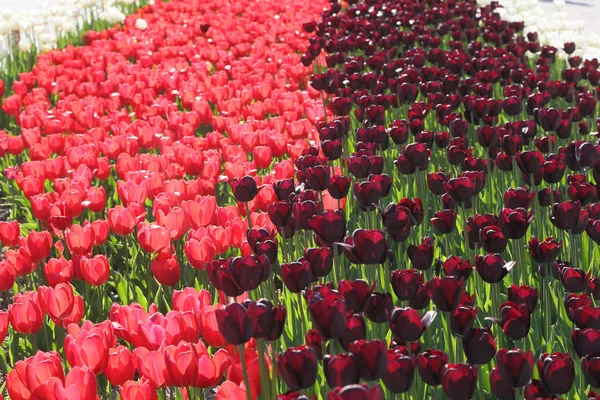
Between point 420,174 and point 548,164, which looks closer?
point 548,164

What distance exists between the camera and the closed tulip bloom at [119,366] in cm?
216

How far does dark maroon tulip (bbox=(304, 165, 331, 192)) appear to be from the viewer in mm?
3021

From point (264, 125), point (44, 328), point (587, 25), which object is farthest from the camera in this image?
point (587, 25)

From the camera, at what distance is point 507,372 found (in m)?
1.68

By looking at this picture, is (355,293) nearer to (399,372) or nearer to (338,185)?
(399,372)

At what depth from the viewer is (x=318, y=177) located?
3.03 m

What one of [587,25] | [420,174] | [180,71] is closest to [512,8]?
[587,25]

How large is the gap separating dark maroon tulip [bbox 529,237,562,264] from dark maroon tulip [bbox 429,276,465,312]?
0.57m

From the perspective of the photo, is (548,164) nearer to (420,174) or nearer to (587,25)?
(420,174)

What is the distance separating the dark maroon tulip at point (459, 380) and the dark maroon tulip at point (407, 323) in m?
0.16

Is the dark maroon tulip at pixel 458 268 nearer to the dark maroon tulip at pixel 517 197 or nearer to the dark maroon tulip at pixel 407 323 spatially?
the dark maroon tulip at pixel 407 323

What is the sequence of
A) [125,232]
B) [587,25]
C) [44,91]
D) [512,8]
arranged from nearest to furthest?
[125,232], [44,91], [512,8], [587,25]

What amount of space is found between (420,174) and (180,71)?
3826 mm

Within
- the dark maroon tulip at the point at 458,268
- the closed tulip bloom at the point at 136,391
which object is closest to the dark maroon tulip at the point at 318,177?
the dark maroon tulip at the point at 458,268
